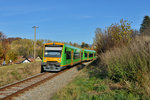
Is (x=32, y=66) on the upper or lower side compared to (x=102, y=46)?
lower

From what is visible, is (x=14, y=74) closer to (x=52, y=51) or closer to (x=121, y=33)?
(x=52, y=51)

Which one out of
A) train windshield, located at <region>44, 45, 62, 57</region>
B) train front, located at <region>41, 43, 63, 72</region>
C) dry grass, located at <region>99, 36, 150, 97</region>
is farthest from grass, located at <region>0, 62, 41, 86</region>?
dry grass, located at <region>99, 36, 150, 97</region>

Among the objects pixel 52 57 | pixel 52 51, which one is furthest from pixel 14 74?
pixel 52 51

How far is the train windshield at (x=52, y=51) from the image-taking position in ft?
53.4

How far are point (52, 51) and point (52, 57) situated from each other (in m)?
0.63

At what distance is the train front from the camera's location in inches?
627

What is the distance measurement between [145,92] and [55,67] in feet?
37.9

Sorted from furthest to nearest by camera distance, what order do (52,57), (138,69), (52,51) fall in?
1. (52,51)
2. (52,57)
3. (138,69)

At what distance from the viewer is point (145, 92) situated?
17.0 feet

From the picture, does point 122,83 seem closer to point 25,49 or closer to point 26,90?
point 26,90

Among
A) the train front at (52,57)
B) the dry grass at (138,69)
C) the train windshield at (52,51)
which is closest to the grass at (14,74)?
the train front at (52,57)

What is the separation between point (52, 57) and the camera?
16.2m

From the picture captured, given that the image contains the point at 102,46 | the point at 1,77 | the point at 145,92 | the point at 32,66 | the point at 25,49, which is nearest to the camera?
the point at 145,92

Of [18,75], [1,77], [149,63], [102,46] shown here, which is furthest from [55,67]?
[149,63]
